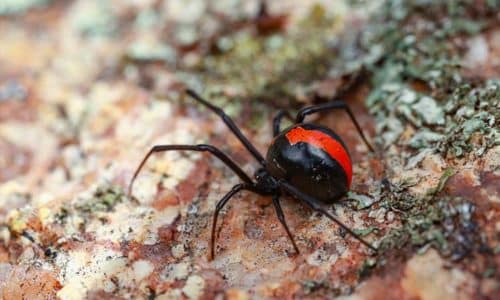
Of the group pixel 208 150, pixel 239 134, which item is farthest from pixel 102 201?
pixel 239 134

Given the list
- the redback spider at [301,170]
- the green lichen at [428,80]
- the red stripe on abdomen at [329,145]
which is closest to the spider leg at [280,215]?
the redback spider at [301,170]

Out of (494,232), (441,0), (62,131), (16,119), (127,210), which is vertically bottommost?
(494,232)

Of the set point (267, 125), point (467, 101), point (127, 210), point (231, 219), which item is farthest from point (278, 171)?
point (467, 101)

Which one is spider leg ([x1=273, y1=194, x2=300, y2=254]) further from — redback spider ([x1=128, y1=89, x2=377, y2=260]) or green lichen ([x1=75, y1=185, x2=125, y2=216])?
green lichen ([x1=75, y1=185, x2=125, y2=216])

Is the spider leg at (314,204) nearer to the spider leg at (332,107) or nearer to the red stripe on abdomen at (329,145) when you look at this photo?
the red stripe on abdomen at (329,145)

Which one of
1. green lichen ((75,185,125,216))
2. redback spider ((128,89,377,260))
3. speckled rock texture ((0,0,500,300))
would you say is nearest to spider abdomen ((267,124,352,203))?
redback spider ((128,89,377,260))

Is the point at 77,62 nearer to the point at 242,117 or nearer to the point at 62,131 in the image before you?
the point at 62,131

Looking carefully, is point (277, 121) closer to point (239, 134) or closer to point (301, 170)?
point (239, 134)
